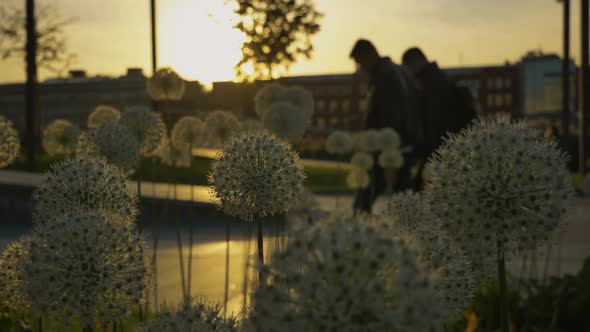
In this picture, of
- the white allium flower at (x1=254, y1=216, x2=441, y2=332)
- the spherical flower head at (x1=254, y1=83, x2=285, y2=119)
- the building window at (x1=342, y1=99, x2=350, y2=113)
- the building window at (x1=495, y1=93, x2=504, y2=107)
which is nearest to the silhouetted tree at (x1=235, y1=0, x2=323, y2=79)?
the spherical flower head at (x1=254, y1=83, x2=285, y2=119)

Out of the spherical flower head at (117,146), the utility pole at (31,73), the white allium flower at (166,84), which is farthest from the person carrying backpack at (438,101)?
the utility pole at (31,73)

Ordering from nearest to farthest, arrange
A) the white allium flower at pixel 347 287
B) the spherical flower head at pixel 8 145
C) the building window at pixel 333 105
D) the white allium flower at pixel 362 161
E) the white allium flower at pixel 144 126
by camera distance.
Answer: the white allium flower at pixel 347 287
the spherical flower head at pixel 8 145
the white allium flower at pixel 144 126
the white allium flower at pixel 362 161
the building window at pixel 333 105

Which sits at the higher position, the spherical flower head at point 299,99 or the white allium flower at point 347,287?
the spherical flower head at point 299,99

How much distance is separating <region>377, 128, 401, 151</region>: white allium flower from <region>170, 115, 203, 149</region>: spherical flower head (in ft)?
9.45

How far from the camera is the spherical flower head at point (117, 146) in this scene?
4.63 m

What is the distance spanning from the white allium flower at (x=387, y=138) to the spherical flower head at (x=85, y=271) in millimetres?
6912

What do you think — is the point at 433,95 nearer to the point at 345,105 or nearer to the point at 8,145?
the point at 8,145

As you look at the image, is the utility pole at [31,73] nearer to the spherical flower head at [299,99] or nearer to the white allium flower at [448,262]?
the spherical flower head at [299,99]

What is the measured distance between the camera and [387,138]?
9148mm

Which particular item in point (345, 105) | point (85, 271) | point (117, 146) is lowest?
point (85, 271)

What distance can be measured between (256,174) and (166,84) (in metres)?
4.46

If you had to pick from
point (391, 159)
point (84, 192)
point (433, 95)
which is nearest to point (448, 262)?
point (84, 192)

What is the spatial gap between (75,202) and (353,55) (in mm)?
6378

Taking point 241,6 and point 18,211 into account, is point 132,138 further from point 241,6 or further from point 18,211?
point 18,211
